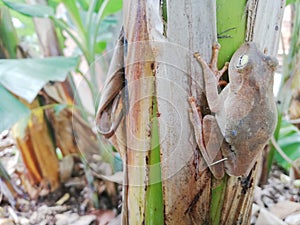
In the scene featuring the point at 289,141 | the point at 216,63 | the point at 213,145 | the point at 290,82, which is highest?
the point at 216,63

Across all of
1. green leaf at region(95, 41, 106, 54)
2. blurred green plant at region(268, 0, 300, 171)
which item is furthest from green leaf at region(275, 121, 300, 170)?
green leaf at region(95, 41, 106, 54)

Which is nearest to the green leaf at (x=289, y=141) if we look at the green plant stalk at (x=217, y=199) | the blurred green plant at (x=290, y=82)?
the blurred green plant at (x=290, y=82)

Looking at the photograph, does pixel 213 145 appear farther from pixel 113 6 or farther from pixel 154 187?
pixel 113 6

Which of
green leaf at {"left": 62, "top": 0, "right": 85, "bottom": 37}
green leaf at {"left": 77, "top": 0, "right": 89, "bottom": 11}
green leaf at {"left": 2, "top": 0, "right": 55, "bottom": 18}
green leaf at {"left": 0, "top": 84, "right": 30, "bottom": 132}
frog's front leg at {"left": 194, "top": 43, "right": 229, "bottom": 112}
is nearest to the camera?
frog's front leg at {"left": 194, "top": 43, "right": 229, "bottom": 112}

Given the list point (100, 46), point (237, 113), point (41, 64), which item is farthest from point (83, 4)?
point (237, 113)

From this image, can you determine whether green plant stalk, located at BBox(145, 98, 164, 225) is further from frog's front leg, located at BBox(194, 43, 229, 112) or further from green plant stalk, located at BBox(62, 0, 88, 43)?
green plant stalk, located at BBox(62, 0, 88, 43)
